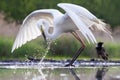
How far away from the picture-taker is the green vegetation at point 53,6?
62.2ft

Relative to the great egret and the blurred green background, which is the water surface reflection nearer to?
the great egret

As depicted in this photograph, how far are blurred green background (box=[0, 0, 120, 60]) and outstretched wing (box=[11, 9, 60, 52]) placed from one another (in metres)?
3.93

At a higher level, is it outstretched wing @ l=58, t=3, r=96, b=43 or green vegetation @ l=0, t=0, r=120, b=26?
outstretched wing @ l=58, t=3, r=96, b=43

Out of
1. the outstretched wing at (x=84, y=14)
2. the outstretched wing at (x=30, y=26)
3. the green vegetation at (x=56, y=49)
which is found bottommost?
the green vegetation at (x=56, y=49)

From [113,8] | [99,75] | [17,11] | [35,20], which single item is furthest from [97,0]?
[99,75]

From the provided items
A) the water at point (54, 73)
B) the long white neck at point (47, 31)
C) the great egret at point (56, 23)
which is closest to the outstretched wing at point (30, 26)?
the great egret at point (56, 23)

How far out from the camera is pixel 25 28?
456 inches

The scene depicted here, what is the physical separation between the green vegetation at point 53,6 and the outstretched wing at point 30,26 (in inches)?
275

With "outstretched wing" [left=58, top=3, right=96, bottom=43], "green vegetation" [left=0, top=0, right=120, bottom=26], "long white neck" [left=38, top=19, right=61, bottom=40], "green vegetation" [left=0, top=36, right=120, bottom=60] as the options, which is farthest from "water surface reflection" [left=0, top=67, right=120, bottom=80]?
"green vegetation" [left=0, top=0, right=120, bottom=26]

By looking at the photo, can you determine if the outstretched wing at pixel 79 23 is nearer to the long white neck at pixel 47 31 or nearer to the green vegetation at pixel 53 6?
the long white neck at pixel 47 31

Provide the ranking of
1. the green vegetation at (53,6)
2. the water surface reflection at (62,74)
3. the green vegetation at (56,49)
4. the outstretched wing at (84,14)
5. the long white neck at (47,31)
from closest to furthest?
the water surface reflection at (62,74), the outstretched wing at (84,14), the long white neck at (47,31), the green vegetation at (56,49), the green vegetation at (53,6)

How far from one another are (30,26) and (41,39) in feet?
18.1

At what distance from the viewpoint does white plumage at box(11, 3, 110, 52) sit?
10391 mm

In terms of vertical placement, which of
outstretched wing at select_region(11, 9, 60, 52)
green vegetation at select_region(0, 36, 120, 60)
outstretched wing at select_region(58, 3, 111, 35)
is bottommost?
green vegetation at select_region(0, 36, 120, 60)
